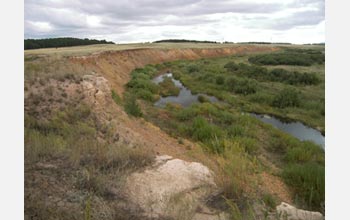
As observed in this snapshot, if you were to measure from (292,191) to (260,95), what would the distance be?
44.8 ft

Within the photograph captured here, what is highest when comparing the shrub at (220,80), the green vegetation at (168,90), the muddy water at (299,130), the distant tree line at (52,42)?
the distant tree line at (52,42)

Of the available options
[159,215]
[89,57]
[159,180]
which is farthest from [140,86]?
[159,215]

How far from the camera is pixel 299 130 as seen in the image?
15.8 meters

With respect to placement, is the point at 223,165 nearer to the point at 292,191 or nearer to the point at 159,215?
the point at 159,215

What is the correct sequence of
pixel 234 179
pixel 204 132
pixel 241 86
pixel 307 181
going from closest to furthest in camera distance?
pixel 234 179, pixel 307 181, pixel 204 132, pixel 241 86

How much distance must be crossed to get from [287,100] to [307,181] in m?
12.0

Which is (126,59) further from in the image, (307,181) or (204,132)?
(307,181)

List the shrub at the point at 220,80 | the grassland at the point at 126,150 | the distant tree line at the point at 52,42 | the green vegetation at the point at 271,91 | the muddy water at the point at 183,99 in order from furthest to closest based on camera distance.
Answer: the distant tree line at the point at 52,42, the shrub at the point at 220,80, the muddy water at the point at 183,99, the green vegetation at the point at 271,91, the grassland at the point at 126,150

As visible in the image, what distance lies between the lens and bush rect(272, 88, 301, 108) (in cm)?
1981

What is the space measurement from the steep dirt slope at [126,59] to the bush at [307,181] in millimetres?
13198

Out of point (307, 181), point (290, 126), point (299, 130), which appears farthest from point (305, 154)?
point (290, 126)

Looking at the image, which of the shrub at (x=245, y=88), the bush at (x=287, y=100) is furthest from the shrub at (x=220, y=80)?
the bush at (x=287, y=100)

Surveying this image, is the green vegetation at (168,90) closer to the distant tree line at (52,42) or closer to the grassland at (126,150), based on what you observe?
the grassland at (126,150)

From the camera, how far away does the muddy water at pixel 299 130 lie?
47.7 ft
